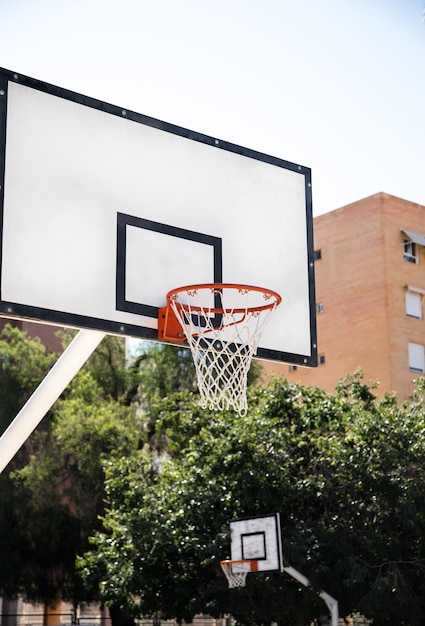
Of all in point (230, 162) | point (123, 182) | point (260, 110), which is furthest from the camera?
point (260, 110)

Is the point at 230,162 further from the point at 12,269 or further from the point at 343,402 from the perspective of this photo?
the point at 343,402

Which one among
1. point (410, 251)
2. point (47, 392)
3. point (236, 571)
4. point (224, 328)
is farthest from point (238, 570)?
point (410, 251)

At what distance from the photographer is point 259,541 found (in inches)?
568

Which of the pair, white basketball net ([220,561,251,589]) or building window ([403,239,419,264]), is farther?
building window ([403,239,419,264])

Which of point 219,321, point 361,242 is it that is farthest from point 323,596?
point 361,242

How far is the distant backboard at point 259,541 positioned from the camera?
14.1 m

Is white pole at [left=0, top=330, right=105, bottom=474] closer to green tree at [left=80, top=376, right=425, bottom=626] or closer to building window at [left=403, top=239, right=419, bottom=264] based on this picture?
green tree at [left=80, top=376, right=425, bottom=626]

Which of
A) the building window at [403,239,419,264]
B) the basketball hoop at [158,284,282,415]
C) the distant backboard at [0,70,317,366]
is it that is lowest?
the basketball hoop at [158,284,282,415]

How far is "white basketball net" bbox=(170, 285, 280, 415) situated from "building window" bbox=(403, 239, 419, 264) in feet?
75.9

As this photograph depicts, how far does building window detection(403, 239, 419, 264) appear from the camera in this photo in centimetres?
2828

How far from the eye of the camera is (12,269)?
4.87 m

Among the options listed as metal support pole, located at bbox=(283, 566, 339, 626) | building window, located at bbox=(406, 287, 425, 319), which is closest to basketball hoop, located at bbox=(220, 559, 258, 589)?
metal support pole, located at bbox=(283, 566, 339, 626)

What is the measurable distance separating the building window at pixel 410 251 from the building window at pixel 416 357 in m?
2.66

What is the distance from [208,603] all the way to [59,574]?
6.64 meters
